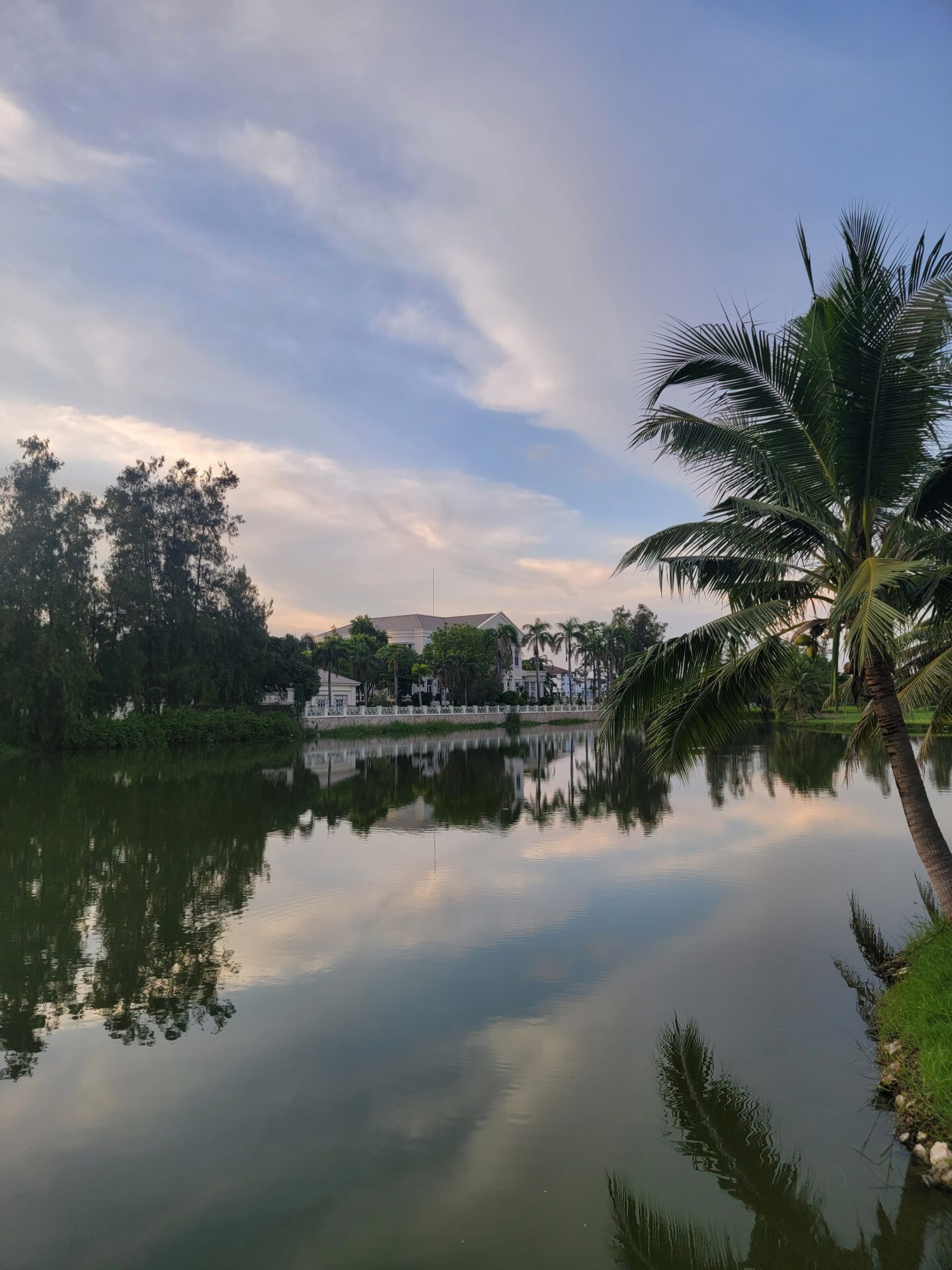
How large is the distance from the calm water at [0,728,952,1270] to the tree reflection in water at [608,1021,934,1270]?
21 mm

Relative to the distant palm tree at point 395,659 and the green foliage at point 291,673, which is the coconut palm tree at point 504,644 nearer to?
the distant palm tree at point 395,659

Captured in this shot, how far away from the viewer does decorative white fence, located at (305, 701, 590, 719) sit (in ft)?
186

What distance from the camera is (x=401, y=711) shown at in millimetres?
59438

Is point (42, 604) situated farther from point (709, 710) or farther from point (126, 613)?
point (709, 710)

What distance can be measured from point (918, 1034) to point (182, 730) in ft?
142

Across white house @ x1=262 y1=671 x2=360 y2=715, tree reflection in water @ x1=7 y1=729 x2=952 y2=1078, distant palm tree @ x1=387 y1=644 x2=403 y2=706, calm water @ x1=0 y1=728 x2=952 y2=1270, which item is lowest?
tree reflection in water @ x1=7 y1=729 x2=952 y2=1078

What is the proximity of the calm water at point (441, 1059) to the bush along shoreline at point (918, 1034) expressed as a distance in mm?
178

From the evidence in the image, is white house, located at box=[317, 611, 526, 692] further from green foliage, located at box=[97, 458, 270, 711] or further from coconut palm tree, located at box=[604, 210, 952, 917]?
coconut palm tree, located at box=[604, 210, 952, 917]

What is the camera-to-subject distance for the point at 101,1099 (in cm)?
566

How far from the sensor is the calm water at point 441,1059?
4320mm

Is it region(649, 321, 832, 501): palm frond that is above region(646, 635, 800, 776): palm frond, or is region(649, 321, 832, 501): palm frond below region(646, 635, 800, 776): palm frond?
above

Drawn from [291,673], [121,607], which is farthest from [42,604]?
Answer: [291,673]

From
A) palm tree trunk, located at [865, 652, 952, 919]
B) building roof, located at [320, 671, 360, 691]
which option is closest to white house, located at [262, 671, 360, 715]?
building roof, located at [320, 671, 360, 691]

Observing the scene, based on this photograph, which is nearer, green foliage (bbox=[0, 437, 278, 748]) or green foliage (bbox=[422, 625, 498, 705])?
green foliage (bbox=[0, 437, 278, 748])
